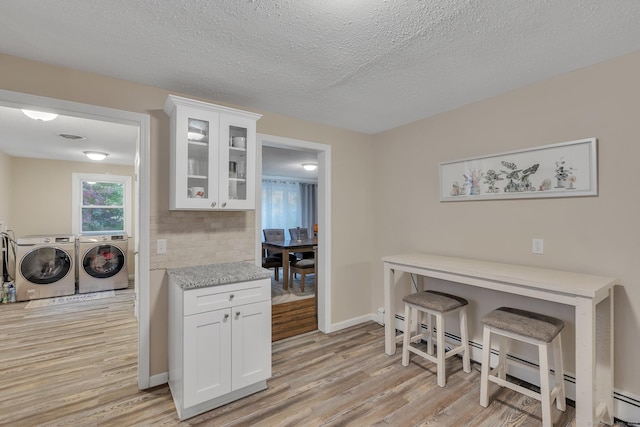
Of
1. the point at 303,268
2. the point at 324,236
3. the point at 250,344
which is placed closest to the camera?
the point at 250,344

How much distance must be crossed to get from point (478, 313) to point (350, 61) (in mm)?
2315

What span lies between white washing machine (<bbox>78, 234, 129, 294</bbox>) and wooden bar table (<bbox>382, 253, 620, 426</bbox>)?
5094 mm

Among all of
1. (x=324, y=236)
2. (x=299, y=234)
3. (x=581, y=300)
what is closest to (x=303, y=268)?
(x=324, y=236)

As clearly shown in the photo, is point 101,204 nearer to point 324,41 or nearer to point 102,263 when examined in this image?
point 102,263

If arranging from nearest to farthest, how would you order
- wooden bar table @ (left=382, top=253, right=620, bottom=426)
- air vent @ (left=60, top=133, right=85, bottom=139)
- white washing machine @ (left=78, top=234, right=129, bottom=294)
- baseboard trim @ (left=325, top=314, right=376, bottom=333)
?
wooden bar table @ (left=382, top=253, right=620, bottom=426), baseboard trim @ (left=325, top=314, right=376, bottom=333), air vent @ (left=60, top=133, right=85, bottom=139), white washing machine @ (left=78, top=234, right=129, bottom=294)

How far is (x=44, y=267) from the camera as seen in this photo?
466cm

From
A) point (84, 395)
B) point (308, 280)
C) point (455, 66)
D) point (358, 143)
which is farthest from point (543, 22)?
point (308, 280)

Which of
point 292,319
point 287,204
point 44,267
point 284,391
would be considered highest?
point 287,204

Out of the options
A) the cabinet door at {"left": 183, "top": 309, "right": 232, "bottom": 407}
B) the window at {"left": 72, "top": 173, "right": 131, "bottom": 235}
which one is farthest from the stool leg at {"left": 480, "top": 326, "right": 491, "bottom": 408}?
the window at {"left": 72, "top": 173, "right": 131, "bottom": 235}

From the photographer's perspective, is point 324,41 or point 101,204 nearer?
point 324,41

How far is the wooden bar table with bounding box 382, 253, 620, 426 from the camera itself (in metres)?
1.62

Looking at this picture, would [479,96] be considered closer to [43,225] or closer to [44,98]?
[44,98]

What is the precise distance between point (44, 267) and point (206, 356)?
449 cm

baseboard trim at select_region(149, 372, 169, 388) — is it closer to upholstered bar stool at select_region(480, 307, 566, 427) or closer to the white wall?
upholstered bar stool at select_region(480, 307, 566, 427)
